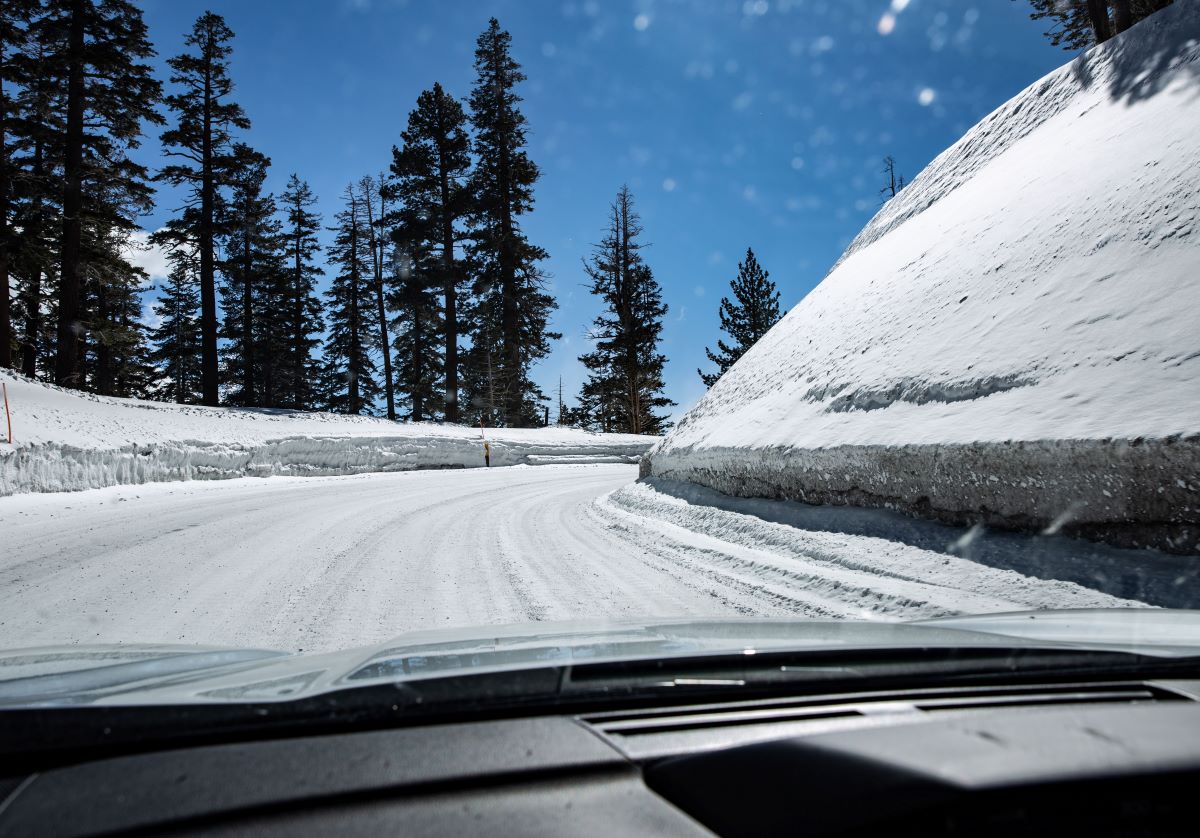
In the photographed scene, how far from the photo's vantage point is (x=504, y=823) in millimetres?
976

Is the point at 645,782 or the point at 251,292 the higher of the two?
the point at 251,292

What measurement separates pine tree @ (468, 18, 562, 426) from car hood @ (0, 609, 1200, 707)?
30389 millimetres

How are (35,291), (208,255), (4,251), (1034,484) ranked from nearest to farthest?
1. (1034,484)
2. (4,251)
3. (35,291)
4. (208,255)

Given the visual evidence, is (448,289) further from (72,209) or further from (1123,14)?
(1123,14)

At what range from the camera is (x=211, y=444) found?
1478 cm

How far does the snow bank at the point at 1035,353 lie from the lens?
3.97m

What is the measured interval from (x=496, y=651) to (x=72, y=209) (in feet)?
80.9

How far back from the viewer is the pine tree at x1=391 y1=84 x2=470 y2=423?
3153cm

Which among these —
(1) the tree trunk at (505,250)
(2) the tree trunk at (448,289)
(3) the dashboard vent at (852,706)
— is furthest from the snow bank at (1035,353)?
(1) the tree trunk at (505,250)

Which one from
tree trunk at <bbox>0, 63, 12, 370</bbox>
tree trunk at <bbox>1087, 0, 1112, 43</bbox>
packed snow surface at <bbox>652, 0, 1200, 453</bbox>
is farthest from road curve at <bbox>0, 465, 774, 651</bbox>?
tree trunk at <bbox>1087, 0, 1112, 43</bbox>

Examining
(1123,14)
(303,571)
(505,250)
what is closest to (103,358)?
(505,250)

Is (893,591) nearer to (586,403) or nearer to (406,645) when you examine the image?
(406,645)

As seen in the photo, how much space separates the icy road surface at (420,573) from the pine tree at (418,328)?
81.2ft

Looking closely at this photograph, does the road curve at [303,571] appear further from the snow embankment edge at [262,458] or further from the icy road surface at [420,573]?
the snow embankment edge at [262,458]
